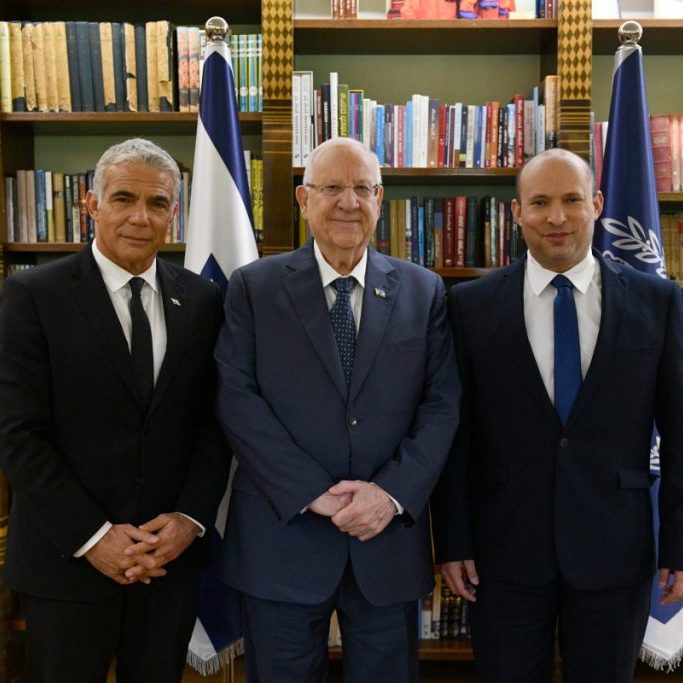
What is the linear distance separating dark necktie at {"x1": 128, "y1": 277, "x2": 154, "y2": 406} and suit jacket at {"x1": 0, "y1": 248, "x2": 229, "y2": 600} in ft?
0.07

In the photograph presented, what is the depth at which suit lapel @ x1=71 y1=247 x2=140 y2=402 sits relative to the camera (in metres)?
1.83

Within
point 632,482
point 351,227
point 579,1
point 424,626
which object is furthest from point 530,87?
point 424,626

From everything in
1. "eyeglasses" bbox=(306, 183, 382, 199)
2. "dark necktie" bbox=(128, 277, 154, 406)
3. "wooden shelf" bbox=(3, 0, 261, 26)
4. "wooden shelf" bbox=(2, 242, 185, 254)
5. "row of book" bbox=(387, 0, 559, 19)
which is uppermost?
"wooden shelf" bbox=(3, 0, 261, 26)

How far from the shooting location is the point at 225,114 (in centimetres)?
267

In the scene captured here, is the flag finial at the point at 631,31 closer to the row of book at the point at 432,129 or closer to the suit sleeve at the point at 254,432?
the row of book at the point at 432,129

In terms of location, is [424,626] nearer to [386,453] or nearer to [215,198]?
[386,453]

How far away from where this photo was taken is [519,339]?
75.4 inches

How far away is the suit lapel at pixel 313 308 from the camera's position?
1.86m

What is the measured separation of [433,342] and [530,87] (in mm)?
1809

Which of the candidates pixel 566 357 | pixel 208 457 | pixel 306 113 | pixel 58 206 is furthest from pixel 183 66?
→ pixel 566 357

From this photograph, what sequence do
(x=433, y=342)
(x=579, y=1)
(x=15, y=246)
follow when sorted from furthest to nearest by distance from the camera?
(x=15, y=246)
(x=579, y=1)
(x=433, y=342)

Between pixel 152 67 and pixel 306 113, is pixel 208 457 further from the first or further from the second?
pixel 152 67

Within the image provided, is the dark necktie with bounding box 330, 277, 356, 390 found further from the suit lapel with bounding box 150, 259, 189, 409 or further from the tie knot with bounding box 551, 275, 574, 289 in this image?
the tie knot with bounding box 551, 275, 574, 289

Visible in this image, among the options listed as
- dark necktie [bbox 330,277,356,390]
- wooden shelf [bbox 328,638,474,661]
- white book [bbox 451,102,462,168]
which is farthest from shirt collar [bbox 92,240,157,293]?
wooden shelf [bbox 328,638,474,661]
